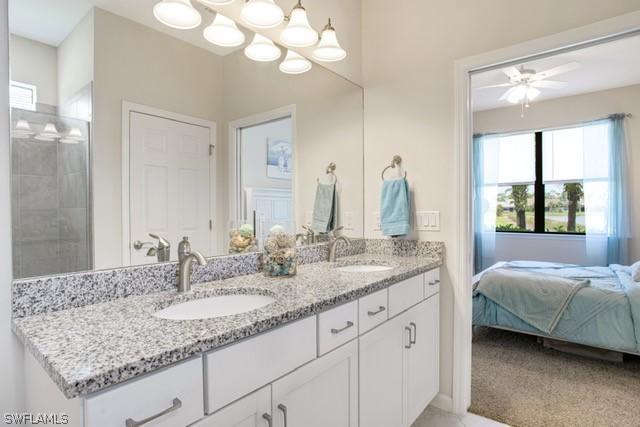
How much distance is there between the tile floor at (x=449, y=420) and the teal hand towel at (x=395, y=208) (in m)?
1.02

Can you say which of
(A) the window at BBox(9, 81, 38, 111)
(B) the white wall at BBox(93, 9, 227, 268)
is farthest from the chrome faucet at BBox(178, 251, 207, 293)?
(A) the window at BBox(9, 81, 38, 111)

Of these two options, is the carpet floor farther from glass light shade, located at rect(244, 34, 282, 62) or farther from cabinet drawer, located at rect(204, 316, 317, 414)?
glass light shade, located at rect(244, 34, 282, 62)

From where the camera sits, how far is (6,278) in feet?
3.10

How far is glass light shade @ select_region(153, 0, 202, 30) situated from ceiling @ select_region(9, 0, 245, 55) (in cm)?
3

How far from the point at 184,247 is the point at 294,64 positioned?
→ 1.18 meters

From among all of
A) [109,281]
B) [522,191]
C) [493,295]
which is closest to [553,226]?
[522,191]

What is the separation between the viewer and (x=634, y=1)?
59.9 inches

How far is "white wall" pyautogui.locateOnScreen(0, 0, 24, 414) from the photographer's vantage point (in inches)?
36.4

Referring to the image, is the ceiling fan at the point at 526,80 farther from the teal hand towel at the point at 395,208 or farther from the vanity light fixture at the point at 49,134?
the vanity light fixture at the point at 49,134

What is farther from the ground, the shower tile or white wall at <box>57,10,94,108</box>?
white wall at <box>57,10,94,108</box>

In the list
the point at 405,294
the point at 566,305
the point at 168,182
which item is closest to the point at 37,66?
the point at 168,182

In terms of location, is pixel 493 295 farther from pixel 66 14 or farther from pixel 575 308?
pixel 66 14

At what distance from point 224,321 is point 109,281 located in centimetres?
49

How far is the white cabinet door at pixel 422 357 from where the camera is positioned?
168 cm
